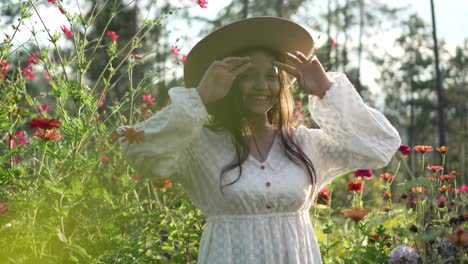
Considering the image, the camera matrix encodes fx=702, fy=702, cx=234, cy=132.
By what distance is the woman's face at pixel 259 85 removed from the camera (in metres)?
2.29

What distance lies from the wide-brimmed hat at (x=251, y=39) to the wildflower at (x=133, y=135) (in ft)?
1.39

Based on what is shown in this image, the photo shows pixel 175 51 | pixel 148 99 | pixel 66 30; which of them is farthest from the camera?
pixel 175 51

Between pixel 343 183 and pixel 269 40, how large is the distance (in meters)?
8.97

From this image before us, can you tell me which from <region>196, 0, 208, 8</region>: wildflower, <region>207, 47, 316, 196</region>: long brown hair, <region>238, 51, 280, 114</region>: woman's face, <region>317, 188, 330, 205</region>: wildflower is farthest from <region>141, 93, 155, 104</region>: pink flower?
<region>238, 51, 280, 114</region>: woman's face

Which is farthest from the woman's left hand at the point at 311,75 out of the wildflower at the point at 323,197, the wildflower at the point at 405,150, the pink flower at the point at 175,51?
the pink flower at the point at 175,51

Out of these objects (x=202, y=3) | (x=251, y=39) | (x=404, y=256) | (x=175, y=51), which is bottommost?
(x=404, y=256)

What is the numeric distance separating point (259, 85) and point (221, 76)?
0.13 meters

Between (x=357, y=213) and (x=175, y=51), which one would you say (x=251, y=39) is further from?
A: (x=175, y=51)

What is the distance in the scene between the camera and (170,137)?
2234mm

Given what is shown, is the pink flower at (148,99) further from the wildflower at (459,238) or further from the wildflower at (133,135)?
the wildflower at (459,238)

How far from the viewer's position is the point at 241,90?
2336 millimetres

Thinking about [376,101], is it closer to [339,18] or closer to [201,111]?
[339,18]

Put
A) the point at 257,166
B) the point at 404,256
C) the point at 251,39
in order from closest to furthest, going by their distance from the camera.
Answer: the point at 257,166
the point at 251,39
the point at 404,256

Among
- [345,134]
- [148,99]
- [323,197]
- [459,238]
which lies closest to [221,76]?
[345,134]
